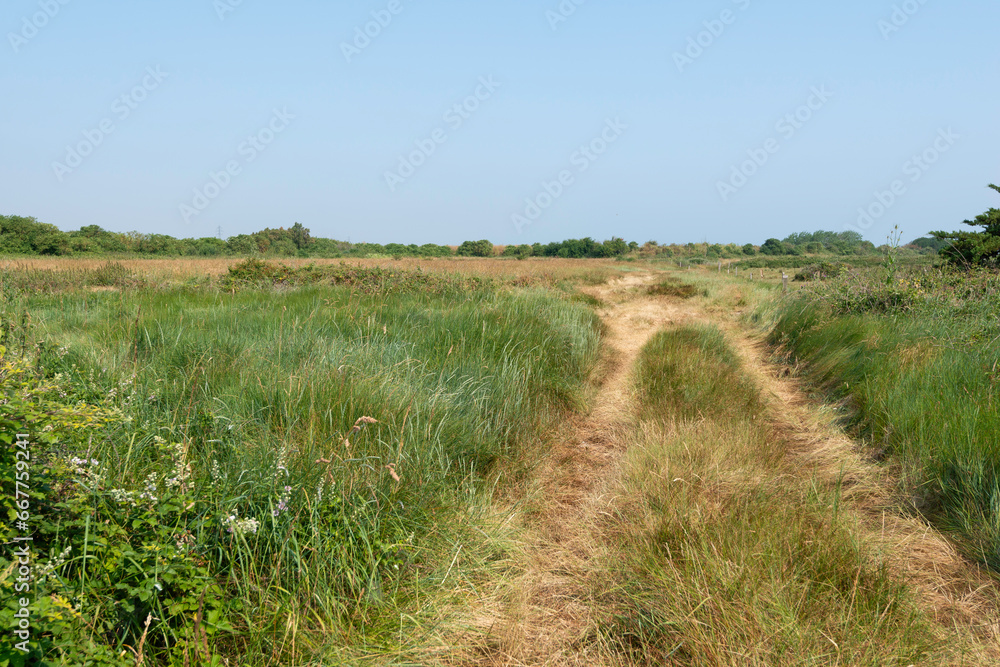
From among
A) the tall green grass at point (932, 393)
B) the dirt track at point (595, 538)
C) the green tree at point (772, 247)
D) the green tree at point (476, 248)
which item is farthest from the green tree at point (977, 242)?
the green tree at point (772, 247)

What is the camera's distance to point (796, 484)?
9.96 ft

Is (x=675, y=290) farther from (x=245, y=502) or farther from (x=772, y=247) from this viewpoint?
(x=772, y=247)

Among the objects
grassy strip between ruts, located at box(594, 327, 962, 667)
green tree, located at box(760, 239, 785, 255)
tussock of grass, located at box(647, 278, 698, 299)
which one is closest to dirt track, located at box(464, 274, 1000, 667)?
grassy strip between ruts, located at box(594, 327, 962, 667)

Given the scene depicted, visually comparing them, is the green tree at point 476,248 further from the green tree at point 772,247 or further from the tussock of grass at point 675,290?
the tussock of grass at point 675,290

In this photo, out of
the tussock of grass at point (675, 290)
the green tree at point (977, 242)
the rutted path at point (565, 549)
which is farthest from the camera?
the tussock of grass at point (675, 290)

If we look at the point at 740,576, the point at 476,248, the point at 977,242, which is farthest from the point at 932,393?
the point at 476,248

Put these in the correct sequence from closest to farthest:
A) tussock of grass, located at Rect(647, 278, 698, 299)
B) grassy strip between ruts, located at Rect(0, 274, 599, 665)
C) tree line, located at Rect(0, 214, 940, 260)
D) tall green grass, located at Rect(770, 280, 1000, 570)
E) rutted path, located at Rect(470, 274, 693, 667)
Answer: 1. grassy strip between ruts, located at Rect(0, 274, 599, 665)
2. rutted path, located at Rect(470, 274, 693, 667)
3. tall green grass, located at Rect(770, 280, 1000, 570)
4. tussock of grass, located at Rect(647, 278, 698, 299)
5. tree line, located at Rect(0, 214, 940, 260)

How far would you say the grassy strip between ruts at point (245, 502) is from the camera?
1671 millimetres

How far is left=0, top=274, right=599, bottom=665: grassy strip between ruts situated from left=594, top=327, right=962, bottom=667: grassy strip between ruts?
692 mm

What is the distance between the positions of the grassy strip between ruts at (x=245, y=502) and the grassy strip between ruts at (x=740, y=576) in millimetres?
692

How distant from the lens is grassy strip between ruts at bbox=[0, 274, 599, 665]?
1.67 meters

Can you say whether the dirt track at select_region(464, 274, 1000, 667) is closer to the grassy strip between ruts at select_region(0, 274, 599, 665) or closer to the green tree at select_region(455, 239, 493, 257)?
the grassy strip between ruts at select_region(0, 274, 599, 665)

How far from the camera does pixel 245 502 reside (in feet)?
7.01

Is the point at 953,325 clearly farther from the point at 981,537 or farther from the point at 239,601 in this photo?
the point at 239,601
